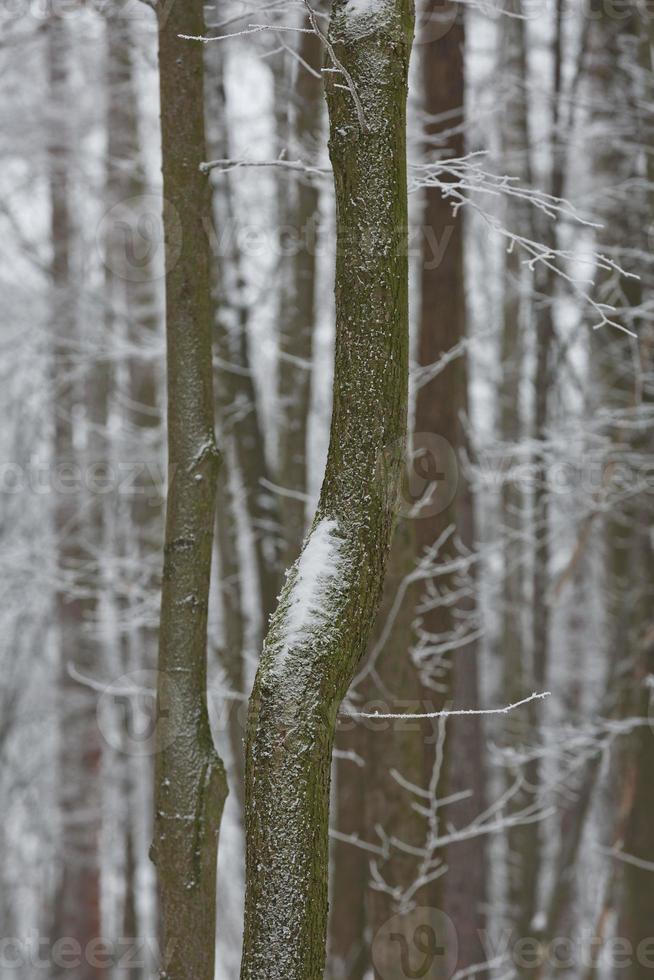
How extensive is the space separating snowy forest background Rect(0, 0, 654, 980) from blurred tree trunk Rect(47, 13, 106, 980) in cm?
4

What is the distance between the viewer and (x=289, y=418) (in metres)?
6.97

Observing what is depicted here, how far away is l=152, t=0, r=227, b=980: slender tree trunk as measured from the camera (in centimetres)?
303

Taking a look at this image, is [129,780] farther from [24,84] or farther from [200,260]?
[200,260]

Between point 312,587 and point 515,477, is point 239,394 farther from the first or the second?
point 312,587

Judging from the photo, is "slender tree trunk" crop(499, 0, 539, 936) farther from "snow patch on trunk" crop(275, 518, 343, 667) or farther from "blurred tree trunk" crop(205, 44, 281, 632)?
"snow patch on trunk" crop(275, 518, 343, 667)

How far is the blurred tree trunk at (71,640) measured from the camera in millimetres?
9898

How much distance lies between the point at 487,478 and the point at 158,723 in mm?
4627

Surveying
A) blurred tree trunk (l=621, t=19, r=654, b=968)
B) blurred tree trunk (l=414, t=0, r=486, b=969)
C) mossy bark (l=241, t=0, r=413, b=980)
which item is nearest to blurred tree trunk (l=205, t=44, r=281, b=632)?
blurred tree trunk (l=414, t=0, r=486, b=969)

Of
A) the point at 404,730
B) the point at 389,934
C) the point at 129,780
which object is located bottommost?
the point at 129,780

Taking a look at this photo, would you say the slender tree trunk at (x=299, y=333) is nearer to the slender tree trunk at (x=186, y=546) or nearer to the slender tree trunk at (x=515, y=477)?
the slender tree trunk at (x=515, y=477)

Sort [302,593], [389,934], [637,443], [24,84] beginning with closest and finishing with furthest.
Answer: [302,593], [389,934], [637,443], [24,84]

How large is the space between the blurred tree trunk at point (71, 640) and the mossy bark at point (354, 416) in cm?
750

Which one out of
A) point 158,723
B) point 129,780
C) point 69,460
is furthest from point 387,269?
point 129,780

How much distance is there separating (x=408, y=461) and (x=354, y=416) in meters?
2.72
